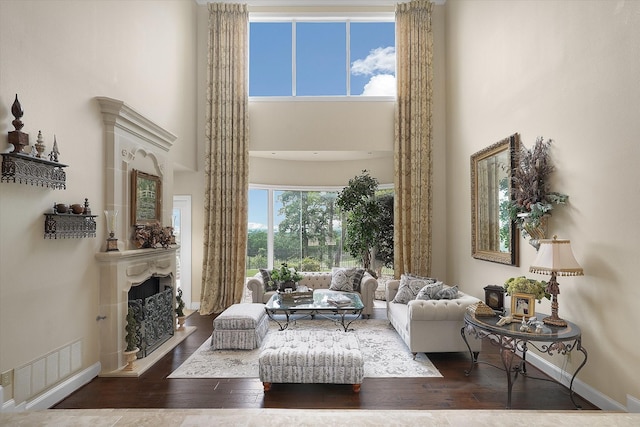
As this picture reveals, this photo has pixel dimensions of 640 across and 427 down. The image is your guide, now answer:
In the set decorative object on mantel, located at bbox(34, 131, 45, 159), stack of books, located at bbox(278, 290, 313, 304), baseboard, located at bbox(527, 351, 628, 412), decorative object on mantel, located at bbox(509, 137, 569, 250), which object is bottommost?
baseboard, located at bbox(527, 351, 628, 412)

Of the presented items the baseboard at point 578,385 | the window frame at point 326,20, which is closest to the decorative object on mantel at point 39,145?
the window frame at point 326,20

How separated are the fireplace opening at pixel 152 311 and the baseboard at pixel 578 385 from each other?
4574 mm

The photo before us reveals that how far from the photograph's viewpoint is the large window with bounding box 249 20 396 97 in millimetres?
7254

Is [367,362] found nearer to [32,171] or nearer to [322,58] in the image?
[32,171]

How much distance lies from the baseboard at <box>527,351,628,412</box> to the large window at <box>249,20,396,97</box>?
527 cm

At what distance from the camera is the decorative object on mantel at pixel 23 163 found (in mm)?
2721

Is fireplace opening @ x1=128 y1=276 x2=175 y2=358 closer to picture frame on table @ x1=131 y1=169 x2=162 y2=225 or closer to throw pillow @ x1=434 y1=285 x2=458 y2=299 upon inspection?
picture frame on table @ x1=131 y1=169 x2=162 y2=225

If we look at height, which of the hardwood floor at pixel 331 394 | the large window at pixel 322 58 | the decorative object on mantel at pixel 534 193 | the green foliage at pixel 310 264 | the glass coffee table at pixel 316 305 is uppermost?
the large window at pixel 322 58

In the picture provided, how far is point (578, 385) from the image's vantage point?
11.1 ft

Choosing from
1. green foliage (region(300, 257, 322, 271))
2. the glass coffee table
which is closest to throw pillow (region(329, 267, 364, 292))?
the glass coffee table

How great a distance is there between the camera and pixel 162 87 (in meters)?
5.62

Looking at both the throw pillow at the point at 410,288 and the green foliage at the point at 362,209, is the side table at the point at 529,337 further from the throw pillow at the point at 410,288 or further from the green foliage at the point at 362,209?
the green foliage at the point at 362,209

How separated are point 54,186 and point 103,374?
207 cm

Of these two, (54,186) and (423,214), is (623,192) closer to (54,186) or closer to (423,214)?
(423,214)
